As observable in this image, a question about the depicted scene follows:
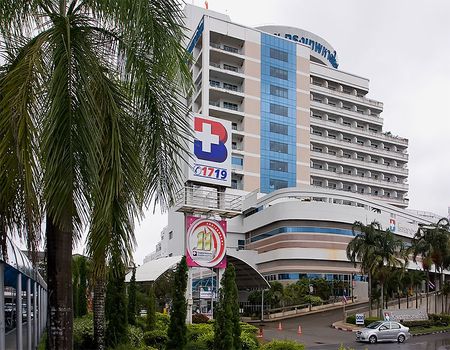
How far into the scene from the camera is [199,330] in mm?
26875

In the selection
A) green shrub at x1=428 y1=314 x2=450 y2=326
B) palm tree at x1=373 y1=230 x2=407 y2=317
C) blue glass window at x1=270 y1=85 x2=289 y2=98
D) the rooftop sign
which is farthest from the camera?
the rooftop sign

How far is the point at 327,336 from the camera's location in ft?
141

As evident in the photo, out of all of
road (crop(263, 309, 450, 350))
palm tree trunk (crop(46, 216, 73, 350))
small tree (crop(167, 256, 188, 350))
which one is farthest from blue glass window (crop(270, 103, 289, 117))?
palm tree trunk (crop(46, 216, 73, 350))

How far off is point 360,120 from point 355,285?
3804cm

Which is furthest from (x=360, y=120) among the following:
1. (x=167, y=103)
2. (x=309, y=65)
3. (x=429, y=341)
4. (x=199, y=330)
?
(x=167, y=103)

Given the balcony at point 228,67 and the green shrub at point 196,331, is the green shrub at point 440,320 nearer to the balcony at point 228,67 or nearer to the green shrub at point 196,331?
the green shrub at point 196,331

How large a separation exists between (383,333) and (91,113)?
3556 centimetres

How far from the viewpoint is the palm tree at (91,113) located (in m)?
6.29

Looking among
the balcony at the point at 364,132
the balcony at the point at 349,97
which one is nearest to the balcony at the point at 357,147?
the balcony at the point at 364,132

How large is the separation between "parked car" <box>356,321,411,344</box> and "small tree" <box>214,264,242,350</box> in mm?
18859

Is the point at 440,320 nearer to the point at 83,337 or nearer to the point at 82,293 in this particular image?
the point at 82,293

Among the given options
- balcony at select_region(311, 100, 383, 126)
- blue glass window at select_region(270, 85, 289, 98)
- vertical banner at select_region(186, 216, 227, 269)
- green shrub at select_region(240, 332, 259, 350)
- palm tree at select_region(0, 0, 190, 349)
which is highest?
blue glass window at select_region(270, 85, 289, 98)

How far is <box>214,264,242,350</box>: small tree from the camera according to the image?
20.3m

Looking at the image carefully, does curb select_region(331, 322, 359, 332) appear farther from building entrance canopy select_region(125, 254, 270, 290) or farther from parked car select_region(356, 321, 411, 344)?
parked car select_region(356, 321, 411, 344)
